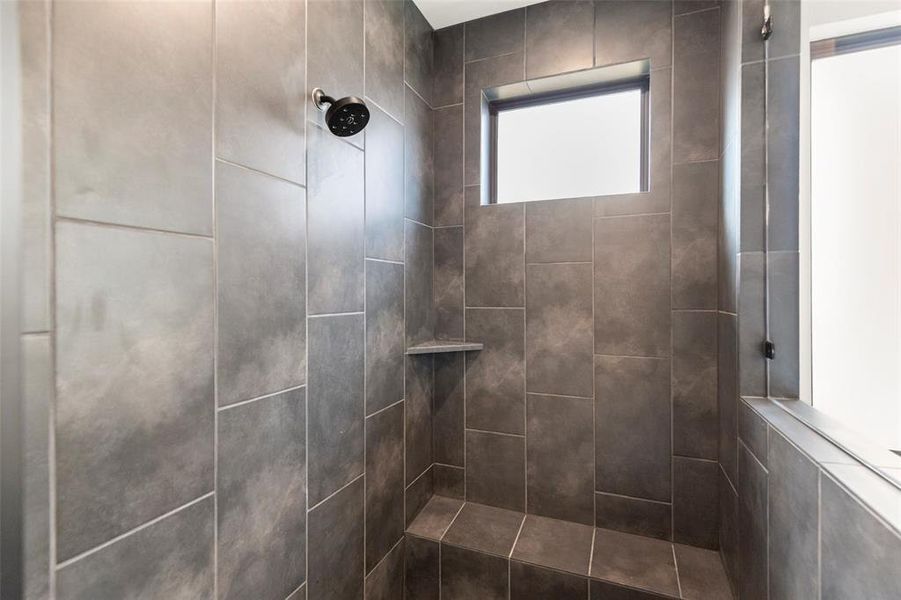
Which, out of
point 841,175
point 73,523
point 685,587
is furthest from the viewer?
point 685,587

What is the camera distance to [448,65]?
195cm

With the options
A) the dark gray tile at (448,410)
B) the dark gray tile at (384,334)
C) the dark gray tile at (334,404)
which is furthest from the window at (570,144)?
the dark gray tile at (334,404)

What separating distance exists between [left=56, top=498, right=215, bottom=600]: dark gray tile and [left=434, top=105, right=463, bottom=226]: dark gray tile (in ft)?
4.88

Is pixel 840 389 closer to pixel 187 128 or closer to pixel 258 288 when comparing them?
pixel 258 288

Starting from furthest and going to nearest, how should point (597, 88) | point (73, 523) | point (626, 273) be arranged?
point (597, 88) < point (626, 273) < point (73, 523)

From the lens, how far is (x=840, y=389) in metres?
1.00

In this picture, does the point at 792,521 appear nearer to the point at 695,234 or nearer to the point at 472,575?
the point at 695,234

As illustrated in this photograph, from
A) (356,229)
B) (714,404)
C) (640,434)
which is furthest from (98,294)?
(714,404)

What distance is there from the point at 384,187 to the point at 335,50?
480 mm

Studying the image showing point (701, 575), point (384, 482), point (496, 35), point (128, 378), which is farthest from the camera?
point (496, 35)

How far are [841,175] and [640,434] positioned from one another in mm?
1125

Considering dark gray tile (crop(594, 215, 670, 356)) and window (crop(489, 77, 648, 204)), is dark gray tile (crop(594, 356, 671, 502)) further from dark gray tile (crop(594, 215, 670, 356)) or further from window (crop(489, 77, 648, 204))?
window (crop(489, 77, 648, 204))

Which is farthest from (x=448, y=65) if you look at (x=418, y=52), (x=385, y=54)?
(x=385, y=54)

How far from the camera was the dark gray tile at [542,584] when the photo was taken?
1452 millimetres
